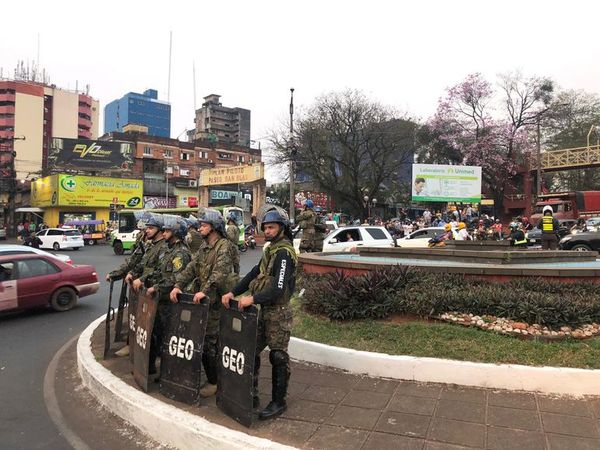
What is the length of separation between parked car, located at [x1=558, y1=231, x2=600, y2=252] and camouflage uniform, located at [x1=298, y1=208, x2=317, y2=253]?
11.0 m

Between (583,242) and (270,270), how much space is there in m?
16.9

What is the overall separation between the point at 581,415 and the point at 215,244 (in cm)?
353

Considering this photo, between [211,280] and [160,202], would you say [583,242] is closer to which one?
[211,280]

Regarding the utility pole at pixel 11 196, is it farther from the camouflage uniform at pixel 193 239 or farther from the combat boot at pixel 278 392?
the combat boot at pixel 278 392

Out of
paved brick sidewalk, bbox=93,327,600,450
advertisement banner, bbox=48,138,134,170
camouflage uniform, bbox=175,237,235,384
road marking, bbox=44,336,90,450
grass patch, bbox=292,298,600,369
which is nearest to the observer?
paved brick sidewalk, bbox=93,327,600,450

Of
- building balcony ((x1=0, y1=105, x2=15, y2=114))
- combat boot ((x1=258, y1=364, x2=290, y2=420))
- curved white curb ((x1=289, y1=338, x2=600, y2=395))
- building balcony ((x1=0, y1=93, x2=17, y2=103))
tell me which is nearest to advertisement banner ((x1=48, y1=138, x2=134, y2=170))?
building balcony ((x1=0, y1=105, x2=15, y2=114))

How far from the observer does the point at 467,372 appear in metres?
4.57

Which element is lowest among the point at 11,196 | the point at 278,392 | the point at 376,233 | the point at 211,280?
the point at 278,392

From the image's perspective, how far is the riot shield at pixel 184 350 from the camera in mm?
4234

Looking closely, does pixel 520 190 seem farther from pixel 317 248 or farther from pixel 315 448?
pixel 315 448

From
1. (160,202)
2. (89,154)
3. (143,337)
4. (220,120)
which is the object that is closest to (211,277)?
(143,337)

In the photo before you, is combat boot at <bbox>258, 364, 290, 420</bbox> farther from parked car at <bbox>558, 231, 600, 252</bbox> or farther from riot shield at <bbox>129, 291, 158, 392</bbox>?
parked car at <bbox>558, 231, 600, 252</bbox>

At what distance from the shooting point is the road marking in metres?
4.07

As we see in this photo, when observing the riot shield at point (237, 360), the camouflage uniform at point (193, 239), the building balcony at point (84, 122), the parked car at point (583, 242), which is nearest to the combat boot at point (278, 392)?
the riot shield at point (237, 360)
